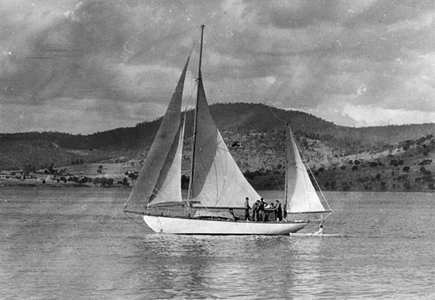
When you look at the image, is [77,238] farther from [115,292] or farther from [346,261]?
[115,292]

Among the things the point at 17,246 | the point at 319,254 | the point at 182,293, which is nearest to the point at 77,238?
the point at 17,246

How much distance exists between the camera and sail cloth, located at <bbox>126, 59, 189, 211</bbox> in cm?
5022

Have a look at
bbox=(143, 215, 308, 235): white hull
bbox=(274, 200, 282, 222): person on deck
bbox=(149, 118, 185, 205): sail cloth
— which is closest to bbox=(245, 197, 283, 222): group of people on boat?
bbox=(274, 200, 282, 222): person on deck

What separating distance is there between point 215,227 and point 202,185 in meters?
3.18

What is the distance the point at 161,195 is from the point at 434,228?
3825cm

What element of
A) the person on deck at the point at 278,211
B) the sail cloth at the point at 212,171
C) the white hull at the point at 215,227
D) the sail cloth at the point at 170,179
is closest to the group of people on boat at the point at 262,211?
the person on deck at the point at 278,211

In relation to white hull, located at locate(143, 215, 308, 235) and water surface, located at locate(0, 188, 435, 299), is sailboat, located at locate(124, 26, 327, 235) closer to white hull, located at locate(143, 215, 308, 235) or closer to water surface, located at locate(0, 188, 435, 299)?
white hull, located at locate(143, 215, 308, 235)

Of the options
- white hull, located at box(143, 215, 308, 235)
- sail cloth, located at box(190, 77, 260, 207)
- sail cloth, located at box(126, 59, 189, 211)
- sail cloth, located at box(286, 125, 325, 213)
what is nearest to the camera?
sail cloth, located at box(126, 59, 189, 211)

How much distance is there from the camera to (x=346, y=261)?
42312 mm

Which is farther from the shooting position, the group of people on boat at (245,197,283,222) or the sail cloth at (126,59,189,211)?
the group of people on boat at (245,197,283,222)

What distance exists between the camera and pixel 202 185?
5244 centimetres

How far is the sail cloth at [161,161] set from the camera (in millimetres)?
50219

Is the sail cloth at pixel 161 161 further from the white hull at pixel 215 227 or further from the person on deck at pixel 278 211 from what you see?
the person on deck at pixel 278 211

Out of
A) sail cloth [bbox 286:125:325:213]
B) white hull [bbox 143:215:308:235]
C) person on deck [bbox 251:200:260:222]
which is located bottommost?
white hull [bbox 143:215:308:235]
